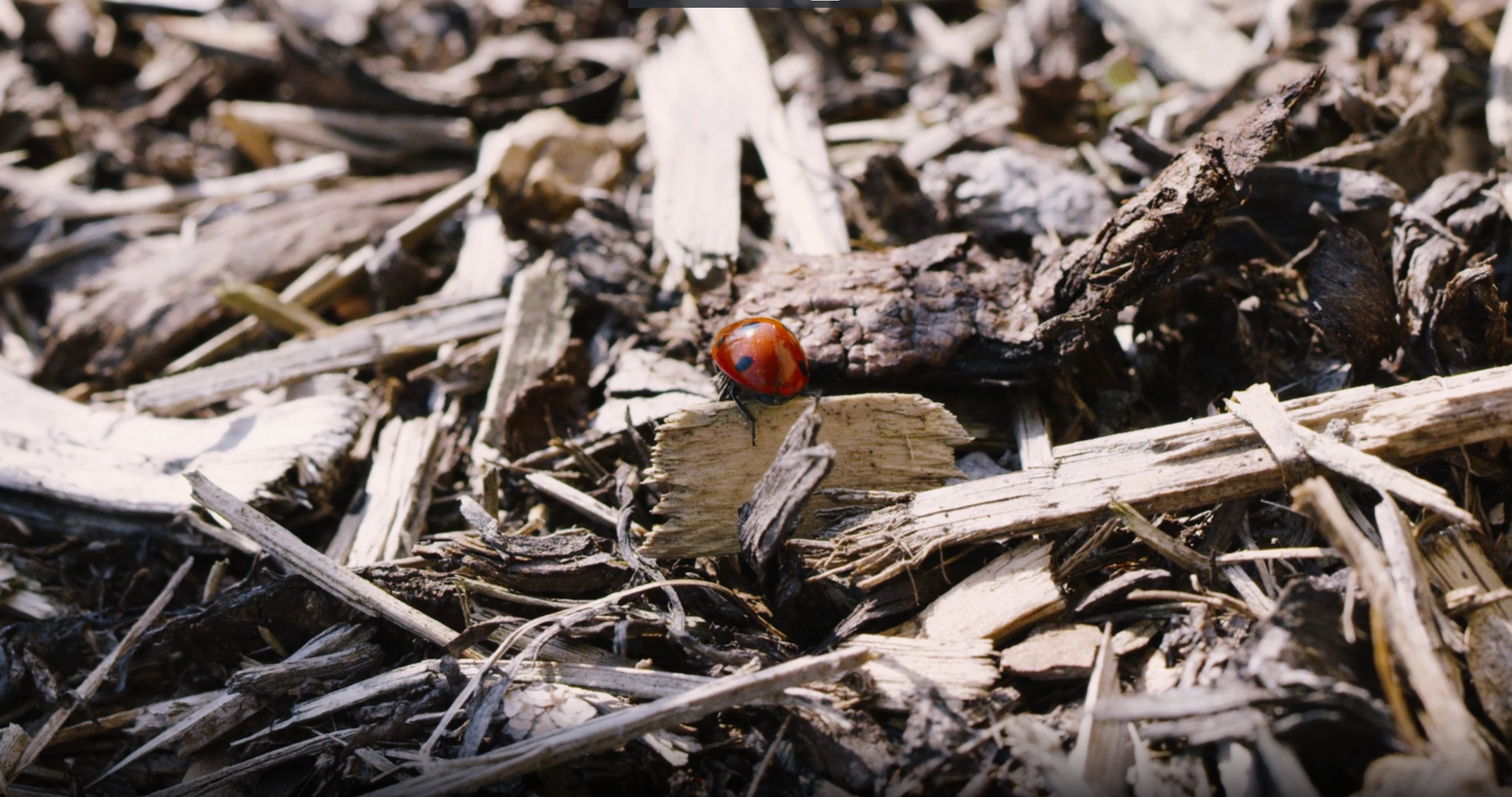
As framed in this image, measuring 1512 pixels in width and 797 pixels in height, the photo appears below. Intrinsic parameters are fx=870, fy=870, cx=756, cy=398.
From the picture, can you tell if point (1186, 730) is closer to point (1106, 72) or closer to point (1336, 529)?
point (1336, 529)

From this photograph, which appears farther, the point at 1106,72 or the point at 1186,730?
the point at 1106,72

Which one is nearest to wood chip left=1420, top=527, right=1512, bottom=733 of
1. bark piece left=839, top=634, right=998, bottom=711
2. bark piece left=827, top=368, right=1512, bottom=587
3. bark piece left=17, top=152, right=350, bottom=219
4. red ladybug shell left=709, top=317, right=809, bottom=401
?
bark piece left=827, top=368, right=1512, bottom=587

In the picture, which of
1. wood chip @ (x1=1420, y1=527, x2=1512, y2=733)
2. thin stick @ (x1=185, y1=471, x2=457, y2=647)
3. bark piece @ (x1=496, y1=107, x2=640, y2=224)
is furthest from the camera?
bark piece @ (x1=496, y1=107, x2=640, y2=224)

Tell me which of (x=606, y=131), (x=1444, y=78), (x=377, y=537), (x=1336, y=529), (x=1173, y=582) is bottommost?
(x=377, y=537)

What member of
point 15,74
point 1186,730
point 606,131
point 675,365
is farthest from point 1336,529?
point 15,74

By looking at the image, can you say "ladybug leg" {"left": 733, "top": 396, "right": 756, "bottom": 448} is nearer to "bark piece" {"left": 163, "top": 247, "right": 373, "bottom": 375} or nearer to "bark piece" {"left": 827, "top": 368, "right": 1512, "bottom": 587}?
"bark piece" {"left": 827, "top": 368, "right": 1512, "bottom": 587}
